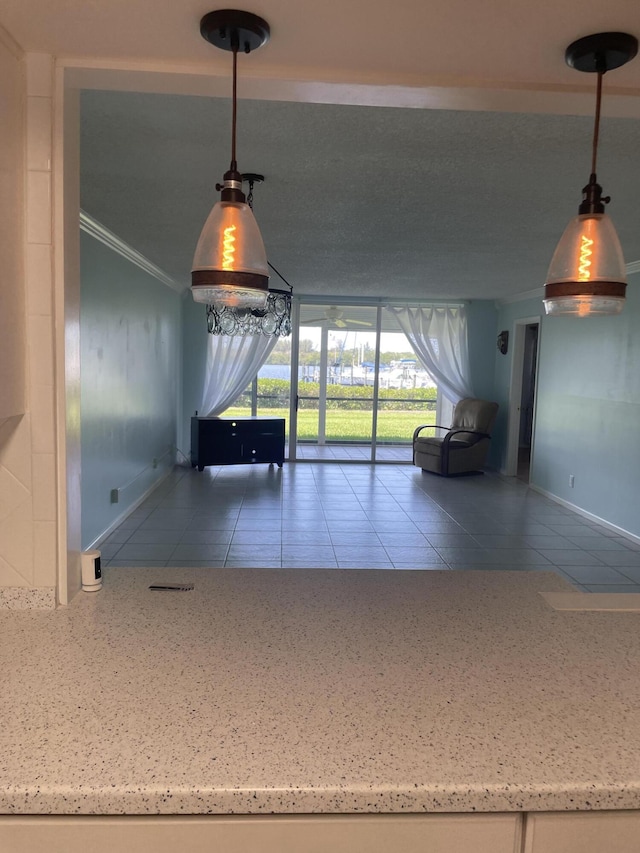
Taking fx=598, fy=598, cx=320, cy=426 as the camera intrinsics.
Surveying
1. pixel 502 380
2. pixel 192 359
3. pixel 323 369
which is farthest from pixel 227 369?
pixel 502 380

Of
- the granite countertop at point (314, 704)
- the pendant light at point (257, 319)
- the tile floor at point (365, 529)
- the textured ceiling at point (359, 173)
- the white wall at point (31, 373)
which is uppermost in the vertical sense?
the textured ceiling at point (359, 173)

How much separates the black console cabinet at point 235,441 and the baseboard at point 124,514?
1.90 feet

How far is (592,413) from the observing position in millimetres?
5914

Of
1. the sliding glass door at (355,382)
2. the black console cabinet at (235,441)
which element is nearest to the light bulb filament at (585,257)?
the black console cabinet at (235,441)

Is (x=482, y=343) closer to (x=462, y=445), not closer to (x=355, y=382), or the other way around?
(x=462, y=445)

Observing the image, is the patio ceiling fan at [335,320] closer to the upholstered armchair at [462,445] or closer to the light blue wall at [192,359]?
the light blue wall at [192,359]

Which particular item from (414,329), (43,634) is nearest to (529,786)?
(43,634)

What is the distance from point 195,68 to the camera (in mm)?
1366

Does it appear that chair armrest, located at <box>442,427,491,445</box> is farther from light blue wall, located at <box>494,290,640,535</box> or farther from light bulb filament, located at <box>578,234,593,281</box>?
light bulb filament, located at <box>578,234,593,281</box>

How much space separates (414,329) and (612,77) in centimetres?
745

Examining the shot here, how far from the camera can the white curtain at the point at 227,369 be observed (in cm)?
837

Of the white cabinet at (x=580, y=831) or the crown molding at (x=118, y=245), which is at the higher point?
the crown molding at (x=118, y=245)

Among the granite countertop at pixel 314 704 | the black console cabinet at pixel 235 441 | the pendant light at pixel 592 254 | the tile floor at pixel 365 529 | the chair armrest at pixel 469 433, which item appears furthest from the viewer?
the chair armrest at pixel 469 433

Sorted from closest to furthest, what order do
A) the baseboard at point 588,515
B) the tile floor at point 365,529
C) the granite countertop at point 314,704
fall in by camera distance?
1. the granite countertop at point 314,704
2. the tile floor at point 365,529
3. the baseboard at point 588,515
